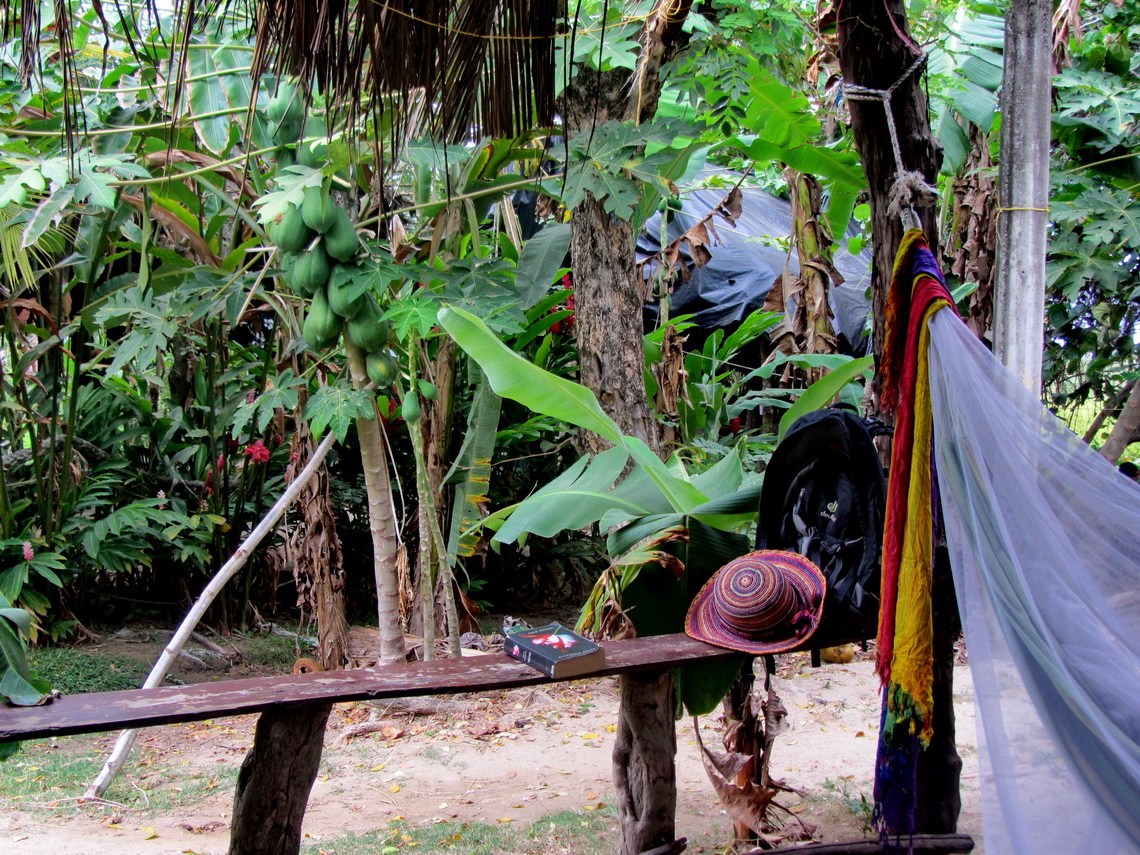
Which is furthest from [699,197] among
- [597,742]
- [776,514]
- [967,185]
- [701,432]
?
[776,514]

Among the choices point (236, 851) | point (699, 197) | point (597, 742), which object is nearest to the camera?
point (236, 851)

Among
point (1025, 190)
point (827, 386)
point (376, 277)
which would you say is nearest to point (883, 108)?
point (1025, 190)

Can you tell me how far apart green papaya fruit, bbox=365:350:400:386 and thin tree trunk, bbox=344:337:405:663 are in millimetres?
31

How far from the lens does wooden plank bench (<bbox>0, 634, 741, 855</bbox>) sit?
71.1 inches

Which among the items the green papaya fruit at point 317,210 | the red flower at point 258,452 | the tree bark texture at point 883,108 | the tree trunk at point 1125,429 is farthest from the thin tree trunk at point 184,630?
the tree trunk at point 1125,429

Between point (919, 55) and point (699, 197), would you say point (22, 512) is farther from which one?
point (699, 197)

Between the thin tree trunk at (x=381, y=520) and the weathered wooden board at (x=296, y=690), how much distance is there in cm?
109

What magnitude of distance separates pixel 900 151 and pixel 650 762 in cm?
174

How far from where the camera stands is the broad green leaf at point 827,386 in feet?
9.07

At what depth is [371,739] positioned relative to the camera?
3867 millimetres

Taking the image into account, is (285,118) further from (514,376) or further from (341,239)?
(514,376)

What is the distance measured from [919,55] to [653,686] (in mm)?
1771

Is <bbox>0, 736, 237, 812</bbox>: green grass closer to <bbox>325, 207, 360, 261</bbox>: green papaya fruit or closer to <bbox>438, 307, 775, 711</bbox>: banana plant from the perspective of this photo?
<bbox>438, 307, 775, 711</bbox>: banana plant

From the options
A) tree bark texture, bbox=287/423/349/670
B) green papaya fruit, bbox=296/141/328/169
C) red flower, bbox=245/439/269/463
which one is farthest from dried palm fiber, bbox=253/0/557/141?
red flower, bbox=245/439/269/463
